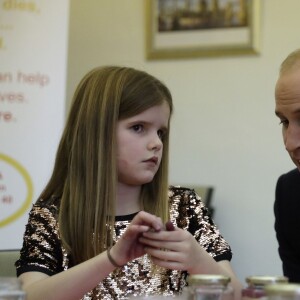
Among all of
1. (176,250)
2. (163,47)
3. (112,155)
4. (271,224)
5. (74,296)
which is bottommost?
(271,224)

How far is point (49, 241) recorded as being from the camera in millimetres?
1682

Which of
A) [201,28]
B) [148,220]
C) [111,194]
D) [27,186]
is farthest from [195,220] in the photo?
[201,28]

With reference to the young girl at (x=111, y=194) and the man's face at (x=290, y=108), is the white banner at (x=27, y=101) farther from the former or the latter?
the man's face at (x=290, y=108)

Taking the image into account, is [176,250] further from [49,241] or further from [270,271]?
[270,271]

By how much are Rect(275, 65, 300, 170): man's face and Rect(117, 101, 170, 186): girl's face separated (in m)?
0.29

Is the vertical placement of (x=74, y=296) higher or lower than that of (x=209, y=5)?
lower

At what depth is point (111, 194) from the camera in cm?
171

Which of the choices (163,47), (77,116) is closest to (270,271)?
(163,47)

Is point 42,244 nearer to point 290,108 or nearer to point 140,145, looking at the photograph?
point 140,145

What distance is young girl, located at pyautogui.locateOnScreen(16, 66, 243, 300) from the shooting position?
1675 millimetres

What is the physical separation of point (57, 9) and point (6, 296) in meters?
2.42

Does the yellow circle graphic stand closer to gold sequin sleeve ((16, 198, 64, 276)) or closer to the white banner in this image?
the white banner

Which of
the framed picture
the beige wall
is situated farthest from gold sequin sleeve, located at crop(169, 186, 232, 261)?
the framed picture

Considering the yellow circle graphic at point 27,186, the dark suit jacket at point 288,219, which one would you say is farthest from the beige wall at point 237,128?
the dark suit jacket at point 288,219
